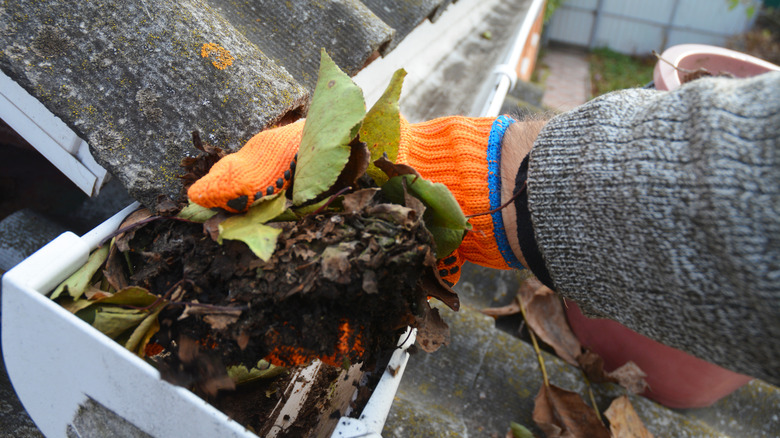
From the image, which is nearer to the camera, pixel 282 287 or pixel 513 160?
pixel 282 287

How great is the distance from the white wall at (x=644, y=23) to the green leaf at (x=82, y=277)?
8.64 meters

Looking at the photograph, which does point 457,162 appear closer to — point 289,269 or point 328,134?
point 328,134

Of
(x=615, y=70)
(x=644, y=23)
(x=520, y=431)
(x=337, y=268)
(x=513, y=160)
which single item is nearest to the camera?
(x=337, y=268)

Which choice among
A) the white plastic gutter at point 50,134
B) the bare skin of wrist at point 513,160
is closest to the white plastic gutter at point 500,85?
the bare skin of wrist at point 513,160

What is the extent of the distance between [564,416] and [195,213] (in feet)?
3.76

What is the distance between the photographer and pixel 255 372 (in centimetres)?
90

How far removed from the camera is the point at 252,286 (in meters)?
0.73

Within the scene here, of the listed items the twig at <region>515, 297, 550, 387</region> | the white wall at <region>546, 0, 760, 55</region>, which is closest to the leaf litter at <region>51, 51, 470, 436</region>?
the twig at <region>515, 297, 550, 387</region>

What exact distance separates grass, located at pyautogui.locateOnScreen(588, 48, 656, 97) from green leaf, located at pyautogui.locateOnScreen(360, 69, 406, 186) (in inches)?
256

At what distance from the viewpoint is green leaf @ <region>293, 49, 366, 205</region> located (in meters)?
0.79

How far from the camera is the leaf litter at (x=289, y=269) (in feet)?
2.36

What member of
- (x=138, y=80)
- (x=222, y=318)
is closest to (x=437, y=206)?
(x=222, y=318)

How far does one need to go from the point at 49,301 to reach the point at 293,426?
19.1 inches

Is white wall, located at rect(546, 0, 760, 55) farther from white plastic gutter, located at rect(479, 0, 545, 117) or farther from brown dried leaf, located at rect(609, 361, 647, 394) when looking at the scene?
brown dried leaf, located at rect(609, 361, 647, 394)
